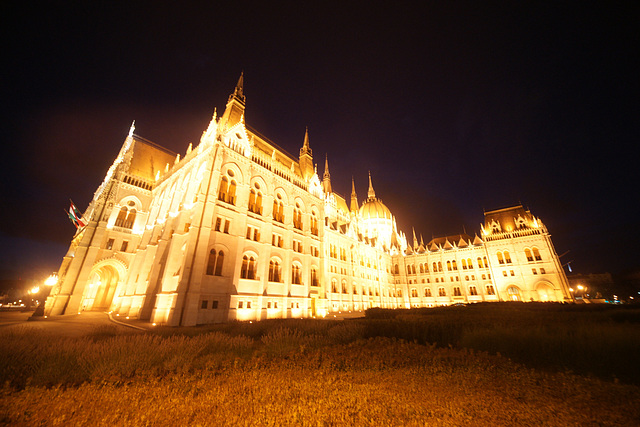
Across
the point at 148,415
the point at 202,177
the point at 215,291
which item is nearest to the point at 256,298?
the point at 215,291

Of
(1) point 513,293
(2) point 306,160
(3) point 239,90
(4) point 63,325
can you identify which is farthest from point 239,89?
(1) point 513,293

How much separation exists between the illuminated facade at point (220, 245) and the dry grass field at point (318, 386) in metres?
14.1

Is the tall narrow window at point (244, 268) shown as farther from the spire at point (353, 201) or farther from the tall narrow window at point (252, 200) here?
the spire at point (353, 201)

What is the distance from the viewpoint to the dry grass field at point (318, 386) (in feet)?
11.4

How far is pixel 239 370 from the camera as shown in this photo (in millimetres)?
5707

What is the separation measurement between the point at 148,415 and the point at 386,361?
5.20 metres

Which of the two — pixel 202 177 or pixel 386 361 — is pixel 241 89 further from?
pixel 386 361

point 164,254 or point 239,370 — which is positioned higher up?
point 164,254

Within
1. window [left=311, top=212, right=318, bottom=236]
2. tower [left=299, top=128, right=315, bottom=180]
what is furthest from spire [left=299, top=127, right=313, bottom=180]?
window [left=311, top=212, right=318, bottom=236]

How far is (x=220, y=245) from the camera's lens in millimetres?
21906

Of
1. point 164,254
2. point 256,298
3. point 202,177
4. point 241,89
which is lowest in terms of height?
point 256,298

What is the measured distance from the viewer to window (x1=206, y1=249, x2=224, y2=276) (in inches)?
825

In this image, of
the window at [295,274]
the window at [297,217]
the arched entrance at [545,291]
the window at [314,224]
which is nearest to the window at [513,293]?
the arched entrance at [545,291]

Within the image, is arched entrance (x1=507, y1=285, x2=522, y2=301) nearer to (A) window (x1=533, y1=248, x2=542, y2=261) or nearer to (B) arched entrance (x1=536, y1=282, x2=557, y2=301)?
(B) arched entrance (x1=536, y1=282, x2=557, y2=301)
